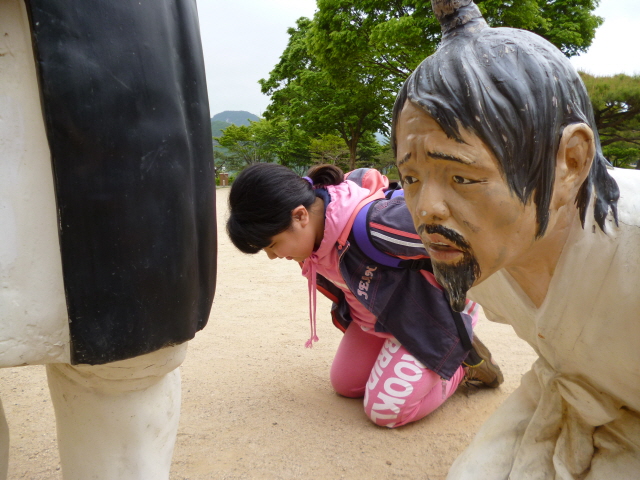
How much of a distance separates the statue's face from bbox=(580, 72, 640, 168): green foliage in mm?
7455

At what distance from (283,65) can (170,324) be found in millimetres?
16972

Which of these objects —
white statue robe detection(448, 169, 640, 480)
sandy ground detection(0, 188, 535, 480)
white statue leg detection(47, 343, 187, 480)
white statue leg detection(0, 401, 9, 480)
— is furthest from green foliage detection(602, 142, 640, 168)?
white statue leg detection(0, 401, 9, 480)

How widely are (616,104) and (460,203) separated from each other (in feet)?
27.1

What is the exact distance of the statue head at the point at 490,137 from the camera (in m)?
0.80

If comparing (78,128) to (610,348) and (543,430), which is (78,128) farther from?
(543,430)

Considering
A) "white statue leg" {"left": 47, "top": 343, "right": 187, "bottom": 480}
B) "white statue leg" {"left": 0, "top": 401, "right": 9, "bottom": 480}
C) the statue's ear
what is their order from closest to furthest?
1. the statue's ear
2. "white statue leg" {"left": 47, "top": 343, "right": 187, "bottom": 480}
3. "white statue leg" {"left": 0, "top": 401, "right": 9, "bottom": 480}

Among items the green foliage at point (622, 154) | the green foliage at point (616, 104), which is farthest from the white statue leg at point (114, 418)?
the green foliage at point (622, 154)

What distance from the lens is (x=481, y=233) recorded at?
0.85m

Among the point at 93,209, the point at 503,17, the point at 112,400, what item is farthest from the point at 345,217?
the point at 503,17

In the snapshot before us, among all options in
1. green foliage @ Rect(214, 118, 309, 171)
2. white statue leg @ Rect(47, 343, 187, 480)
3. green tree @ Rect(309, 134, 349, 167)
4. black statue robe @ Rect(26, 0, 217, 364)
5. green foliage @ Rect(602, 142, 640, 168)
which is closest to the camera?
black statue robe @ Rect(26, 0, 217, 364)

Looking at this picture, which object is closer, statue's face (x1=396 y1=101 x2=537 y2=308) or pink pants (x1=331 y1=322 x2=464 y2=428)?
statue's face (x1=396 y1=101 x2=537 y2=308)

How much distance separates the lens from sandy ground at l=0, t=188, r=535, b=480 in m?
1.82

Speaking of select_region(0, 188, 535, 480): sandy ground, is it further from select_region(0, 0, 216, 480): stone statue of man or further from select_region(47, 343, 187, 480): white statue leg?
select_region(0, 0, 216, 480): stone statue of man

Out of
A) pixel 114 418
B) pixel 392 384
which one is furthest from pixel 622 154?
pixel 114 418
